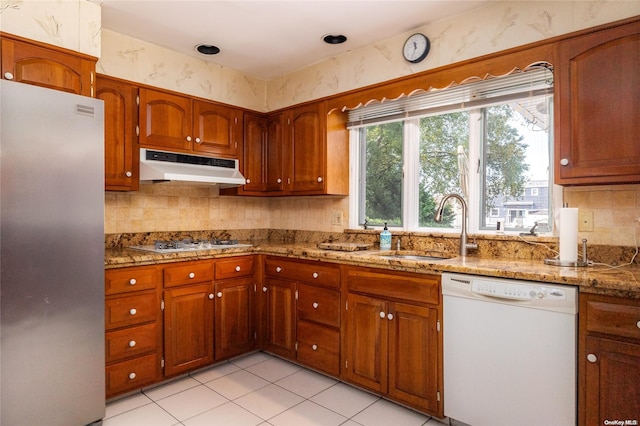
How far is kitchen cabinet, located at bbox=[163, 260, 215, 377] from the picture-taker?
2666mm

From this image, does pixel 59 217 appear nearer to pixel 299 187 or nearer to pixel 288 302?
pixel 288 302

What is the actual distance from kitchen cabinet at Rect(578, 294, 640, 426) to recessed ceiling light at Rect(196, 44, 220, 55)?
2.99m

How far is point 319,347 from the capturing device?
2779mm

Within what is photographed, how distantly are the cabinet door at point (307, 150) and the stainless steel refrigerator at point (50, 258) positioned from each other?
165cm

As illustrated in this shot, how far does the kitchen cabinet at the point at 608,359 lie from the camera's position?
159cm

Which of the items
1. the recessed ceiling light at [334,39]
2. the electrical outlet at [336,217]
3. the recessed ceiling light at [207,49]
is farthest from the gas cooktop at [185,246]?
the recessed ceiling light at [334,39]

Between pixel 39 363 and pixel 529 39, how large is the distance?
10.3ft

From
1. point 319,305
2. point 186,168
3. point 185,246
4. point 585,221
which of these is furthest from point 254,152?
point 585,221

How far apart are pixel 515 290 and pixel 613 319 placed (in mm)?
387

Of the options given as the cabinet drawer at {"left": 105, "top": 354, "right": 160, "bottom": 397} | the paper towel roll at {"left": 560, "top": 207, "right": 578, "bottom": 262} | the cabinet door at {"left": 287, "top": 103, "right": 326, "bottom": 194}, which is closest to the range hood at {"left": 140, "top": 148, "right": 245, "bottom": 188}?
the cabinet door at {"left": 287, "top": 103, "right": 326, "bottom": 194}

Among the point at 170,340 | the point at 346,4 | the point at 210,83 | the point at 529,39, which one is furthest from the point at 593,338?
the point at 210,83

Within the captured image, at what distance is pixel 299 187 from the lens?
11.1 feet

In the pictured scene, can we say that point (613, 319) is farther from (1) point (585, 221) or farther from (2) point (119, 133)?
(2) point (119, 133)

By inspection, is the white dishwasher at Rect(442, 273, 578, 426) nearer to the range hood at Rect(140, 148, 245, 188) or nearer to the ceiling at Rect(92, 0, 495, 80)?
the ceiling at Rect(92, 0, 495, 80)
